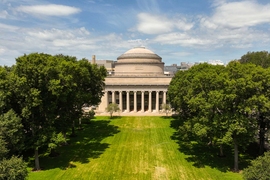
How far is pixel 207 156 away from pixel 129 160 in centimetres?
1180

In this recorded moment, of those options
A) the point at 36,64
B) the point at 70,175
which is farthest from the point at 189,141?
the point at 36,64

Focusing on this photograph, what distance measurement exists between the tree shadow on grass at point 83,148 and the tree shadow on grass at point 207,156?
44.9 ft

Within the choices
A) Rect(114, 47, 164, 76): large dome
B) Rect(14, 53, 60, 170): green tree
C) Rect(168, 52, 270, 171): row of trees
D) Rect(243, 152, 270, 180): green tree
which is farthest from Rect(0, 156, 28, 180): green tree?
Rect(114, 47, 164, 76): large dome

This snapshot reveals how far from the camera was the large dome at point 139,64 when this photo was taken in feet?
253

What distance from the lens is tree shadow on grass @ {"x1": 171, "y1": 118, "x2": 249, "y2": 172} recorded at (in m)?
29.4

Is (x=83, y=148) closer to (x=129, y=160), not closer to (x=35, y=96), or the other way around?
(x=129, y=160)

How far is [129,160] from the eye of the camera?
1248 inches

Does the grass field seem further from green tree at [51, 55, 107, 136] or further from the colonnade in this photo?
the colonnade

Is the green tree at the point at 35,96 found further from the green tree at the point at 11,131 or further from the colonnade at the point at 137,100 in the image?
the colonnade at the point at 137,100

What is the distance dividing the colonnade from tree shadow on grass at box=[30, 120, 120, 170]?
776 inches

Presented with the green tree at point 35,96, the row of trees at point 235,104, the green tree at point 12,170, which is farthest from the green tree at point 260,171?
the green tree at point 35,96

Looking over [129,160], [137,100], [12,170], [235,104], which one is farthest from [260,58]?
[12,170]

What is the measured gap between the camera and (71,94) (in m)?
33.0

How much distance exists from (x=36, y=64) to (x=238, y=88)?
2418 cm
